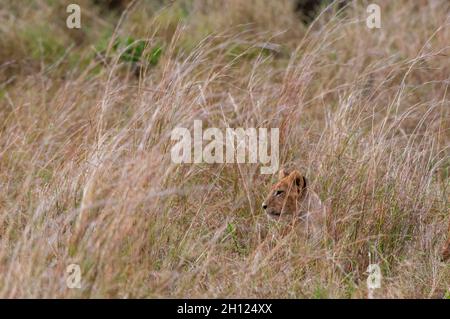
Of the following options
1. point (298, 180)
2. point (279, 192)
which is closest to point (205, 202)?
point (279, 192)

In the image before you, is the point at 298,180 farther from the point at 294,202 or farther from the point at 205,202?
the point at 205,202

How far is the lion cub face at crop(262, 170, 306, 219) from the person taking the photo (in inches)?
219

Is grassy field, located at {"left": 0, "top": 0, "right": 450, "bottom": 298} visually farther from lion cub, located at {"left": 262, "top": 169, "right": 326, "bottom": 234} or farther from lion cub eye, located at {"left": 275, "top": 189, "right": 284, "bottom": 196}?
lion cub eye, located at {"left": 275, "top": 189, "right": 284, "bottom": 196}

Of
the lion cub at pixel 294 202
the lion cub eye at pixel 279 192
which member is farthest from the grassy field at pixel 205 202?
the lion cub eye at pixel 279 192

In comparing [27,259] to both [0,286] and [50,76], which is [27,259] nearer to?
[0,286]

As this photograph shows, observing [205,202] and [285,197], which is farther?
[205,202]

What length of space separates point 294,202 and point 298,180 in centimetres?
15

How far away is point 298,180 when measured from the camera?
18.3ft

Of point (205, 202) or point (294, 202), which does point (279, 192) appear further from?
point (205, 202)

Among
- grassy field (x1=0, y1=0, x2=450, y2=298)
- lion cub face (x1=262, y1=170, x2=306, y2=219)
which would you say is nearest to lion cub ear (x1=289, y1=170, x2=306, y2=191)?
lion cub face (x1=262, y1=170, x2=306, y2=219)

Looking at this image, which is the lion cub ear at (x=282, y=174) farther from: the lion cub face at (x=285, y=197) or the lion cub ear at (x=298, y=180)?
the lion cub ear at (x=298, y=180)

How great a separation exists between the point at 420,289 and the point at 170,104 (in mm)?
1941

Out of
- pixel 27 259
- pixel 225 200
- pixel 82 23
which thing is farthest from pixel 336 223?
pixel 82 23

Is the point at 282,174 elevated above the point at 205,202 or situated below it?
above
